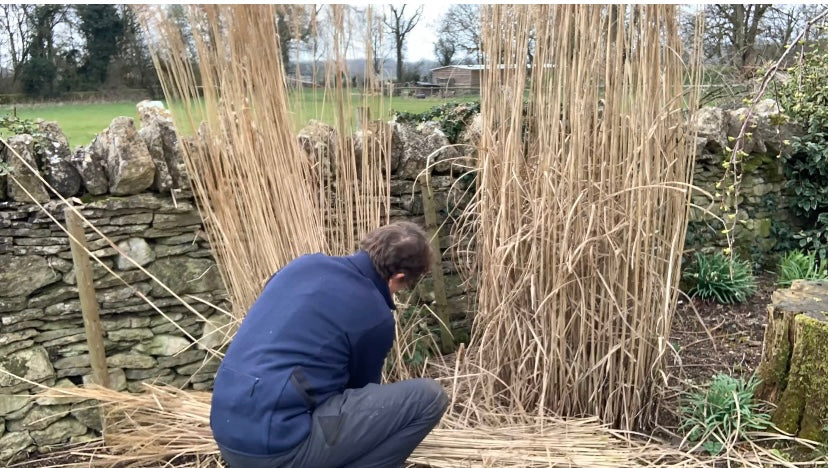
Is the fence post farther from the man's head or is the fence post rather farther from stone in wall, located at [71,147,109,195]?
the man's head

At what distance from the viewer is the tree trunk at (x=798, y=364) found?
2.19m

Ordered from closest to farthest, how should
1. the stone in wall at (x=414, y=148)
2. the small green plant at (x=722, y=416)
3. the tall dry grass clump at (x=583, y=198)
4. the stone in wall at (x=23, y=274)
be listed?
the tall dry grass clump at (x=583, y=198) < the small green plant at (x=722, y=416) < the stone in wall at (x=23, y=274) < the stone in wall at (x=414, y=148)

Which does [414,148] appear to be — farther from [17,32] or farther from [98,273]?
[17,32]

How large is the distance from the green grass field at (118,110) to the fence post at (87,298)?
426mm

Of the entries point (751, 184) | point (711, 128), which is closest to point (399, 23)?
point (711, 128)

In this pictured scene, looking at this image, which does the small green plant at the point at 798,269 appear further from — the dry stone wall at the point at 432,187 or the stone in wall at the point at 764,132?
the dry stone wall at the point at 432,187

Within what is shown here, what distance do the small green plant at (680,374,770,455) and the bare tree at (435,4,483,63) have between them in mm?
1536

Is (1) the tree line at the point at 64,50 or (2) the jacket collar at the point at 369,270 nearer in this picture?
(2) the jacket collar at the point at 369,270

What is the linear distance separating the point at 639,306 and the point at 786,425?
70 centimetres

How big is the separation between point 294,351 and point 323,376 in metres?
0.11

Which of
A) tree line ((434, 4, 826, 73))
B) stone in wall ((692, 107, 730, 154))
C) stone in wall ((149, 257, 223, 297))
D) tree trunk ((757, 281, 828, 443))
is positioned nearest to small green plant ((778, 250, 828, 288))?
stone in wall ((692, 107, 730, 154))

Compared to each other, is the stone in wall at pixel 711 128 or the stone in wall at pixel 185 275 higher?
the stone in wall at pixel 711 128

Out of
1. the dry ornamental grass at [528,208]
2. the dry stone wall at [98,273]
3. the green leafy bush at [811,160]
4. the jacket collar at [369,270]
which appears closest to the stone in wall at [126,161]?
the dry stone wall at [98,273]

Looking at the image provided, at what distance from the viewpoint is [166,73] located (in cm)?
244
